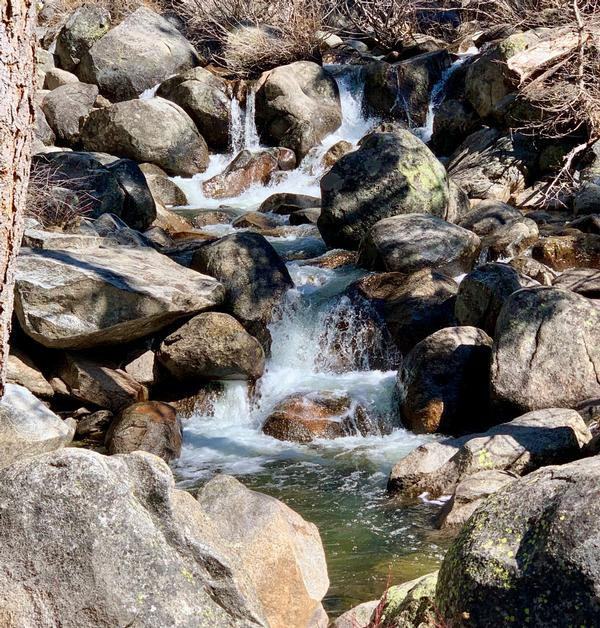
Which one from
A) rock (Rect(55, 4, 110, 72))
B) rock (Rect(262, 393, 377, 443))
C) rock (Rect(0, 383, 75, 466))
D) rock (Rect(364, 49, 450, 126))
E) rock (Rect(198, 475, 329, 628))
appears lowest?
rock (Rect(262, 393, 377, 443))

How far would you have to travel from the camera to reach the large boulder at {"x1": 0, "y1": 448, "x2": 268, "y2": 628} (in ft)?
8.82

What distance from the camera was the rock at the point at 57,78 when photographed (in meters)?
19.2

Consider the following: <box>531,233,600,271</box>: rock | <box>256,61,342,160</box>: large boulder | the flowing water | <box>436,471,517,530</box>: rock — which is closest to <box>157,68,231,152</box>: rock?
<box>256,61,342,160</box>: large boulder

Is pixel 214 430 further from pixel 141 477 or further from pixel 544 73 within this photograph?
pixel 544 73

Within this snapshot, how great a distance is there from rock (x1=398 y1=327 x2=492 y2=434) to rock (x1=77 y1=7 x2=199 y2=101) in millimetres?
12613

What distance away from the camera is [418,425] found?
8406 mm

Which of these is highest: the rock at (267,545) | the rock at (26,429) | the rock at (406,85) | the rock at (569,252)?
the rock at (406,85)

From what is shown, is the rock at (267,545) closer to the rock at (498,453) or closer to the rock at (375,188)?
the rock at (498,453)

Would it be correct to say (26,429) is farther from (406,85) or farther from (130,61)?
(130,61)

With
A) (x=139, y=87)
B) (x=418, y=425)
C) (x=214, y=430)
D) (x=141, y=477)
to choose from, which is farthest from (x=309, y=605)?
(x=139, y=87)

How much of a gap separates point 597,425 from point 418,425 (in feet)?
5.95

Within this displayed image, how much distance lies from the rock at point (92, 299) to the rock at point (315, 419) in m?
1.48

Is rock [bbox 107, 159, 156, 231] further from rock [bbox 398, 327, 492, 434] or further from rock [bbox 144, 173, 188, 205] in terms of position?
rock [bbox 398, 327, 492, 434]

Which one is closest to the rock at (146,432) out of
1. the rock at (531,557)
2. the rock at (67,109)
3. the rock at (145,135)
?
the rock at (531,557)
